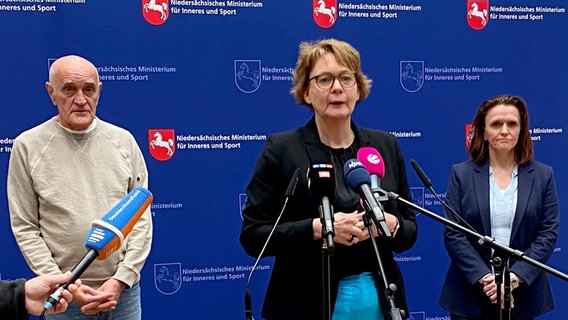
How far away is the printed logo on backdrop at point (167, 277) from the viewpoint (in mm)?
3426

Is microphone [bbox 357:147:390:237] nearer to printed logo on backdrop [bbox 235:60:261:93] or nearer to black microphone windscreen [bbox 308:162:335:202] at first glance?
black microphone windscreen [bbox 308:162:335:202]

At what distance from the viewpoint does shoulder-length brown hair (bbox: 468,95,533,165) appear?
271cm

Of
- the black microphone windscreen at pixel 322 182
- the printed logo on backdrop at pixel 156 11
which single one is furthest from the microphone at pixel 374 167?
the printed logo on backdrop at pixel 156 11

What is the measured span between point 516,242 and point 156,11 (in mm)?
2181

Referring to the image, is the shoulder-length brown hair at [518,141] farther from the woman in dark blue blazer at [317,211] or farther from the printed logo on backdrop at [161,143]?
the printed logo on backdrop at [161,143]

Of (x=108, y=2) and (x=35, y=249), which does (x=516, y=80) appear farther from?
(x=35, y=249)

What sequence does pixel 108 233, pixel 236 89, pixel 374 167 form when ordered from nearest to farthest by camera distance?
pixel 108 233 < pixel 374 167 < pixel 236 89

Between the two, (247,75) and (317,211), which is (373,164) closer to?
(317,211)

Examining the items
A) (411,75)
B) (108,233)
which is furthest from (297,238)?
(411,75)

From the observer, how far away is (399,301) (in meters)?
1.98

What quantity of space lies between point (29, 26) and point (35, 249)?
1418mm

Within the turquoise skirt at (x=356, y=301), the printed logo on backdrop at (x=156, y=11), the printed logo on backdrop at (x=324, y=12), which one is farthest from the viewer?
the printed logo on backdrop at (x=324, y=12)

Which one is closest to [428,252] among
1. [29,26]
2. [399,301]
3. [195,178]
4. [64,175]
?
[195,178]

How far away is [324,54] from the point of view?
2.07 m
